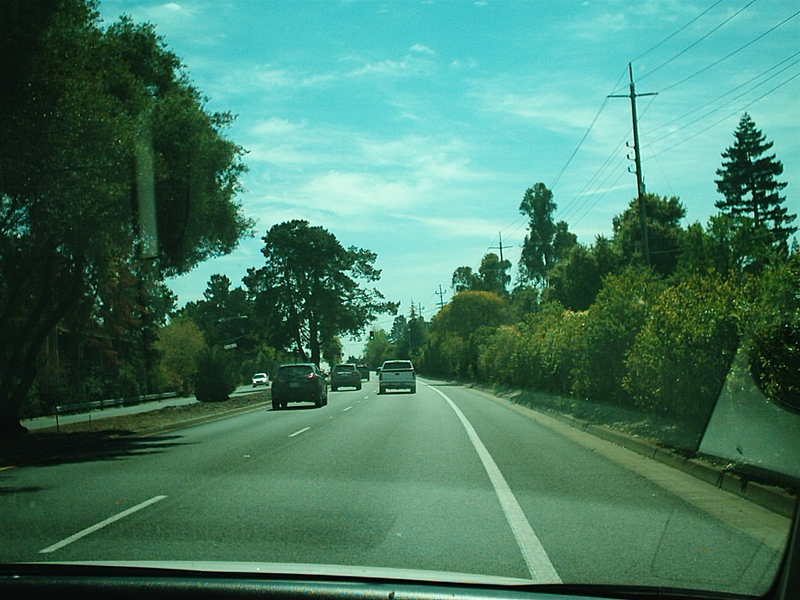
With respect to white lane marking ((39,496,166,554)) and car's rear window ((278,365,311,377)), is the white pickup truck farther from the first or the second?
white lane marking ((39,496,166,554))

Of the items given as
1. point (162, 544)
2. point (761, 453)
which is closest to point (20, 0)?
point (162, 544)

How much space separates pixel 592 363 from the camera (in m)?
20.5

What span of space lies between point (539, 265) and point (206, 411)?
209 feet

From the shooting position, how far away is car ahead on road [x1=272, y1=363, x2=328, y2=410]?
30.7 meters

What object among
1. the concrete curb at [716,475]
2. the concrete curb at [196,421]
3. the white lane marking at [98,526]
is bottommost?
the concrete curb at [716,475]

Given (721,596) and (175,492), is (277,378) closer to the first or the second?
(175,492)

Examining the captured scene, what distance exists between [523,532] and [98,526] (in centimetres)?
421

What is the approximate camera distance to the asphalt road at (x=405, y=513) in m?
6.44

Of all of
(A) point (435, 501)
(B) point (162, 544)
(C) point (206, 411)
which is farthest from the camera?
(C) point (206, 411)

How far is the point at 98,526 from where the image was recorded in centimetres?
792

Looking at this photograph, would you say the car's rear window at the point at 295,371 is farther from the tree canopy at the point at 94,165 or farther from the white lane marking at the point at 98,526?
the white lane marking at the point at 98,526

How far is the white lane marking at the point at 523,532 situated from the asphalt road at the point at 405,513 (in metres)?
0.03

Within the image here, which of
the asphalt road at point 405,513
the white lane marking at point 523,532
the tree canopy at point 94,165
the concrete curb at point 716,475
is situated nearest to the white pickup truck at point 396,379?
the tree canopy at point 94,165

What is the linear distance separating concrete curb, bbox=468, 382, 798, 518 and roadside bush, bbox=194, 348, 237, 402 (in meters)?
26.4
